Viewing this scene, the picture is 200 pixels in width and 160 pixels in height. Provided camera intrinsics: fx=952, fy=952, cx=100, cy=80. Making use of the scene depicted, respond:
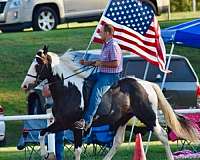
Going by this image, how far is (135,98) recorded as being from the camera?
47.9 feet

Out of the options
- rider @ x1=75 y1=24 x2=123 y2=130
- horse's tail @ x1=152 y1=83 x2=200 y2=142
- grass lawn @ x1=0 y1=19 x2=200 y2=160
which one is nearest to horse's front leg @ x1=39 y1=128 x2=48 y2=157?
rider @ x1=75 y1=24 x2=123 y2=130

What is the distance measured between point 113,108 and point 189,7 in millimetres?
32137

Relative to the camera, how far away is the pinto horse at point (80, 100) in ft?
46.9

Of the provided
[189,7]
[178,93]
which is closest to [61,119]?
[178,93]

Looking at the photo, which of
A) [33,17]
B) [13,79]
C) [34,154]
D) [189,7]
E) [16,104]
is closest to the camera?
[34,154]

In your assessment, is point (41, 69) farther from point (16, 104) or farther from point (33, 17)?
point (33, 17)

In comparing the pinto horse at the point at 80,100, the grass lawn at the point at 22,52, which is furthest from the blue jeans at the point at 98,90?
the grass lawn at the point at 22,52

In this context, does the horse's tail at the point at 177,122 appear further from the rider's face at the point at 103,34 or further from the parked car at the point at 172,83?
the parked car at the point at 172,83

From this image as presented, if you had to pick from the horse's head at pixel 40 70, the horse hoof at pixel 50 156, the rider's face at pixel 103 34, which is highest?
the rider's face at pixel 103 34

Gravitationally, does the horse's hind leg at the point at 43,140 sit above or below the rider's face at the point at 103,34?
below

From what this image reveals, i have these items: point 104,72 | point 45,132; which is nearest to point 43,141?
point 45,132

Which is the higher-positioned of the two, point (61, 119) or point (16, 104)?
point (61, 119)

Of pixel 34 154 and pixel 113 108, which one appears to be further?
pixel 34 154

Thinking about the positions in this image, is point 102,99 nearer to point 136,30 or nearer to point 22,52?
point 136,30
